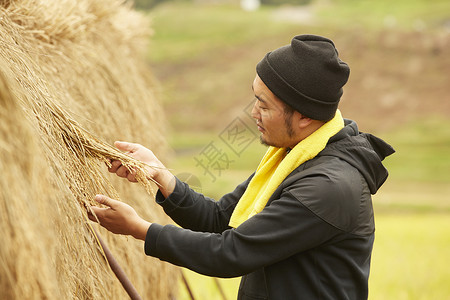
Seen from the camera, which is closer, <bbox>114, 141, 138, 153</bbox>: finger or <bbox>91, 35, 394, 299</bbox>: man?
<bbox>91, 35, 394, 299</bbox>: man

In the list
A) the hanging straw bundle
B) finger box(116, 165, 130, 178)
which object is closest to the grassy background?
the hanging straw bundle

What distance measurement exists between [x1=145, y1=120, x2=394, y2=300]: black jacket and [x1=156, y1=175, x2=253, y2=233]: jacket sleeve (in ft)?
1.22

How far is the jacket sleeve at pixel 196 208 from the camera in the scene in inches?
97.5

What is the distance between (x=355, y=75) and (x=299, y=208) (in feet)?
98.8

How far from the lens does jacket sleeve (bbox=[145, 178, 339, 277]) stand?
202cm

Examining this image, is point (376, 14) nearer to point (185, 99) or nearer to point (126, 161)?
point (185, 99)

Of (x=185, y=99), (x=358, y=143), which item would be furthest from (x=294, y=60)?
(x=185, y=99)

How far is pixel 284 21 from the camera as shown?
3709cm

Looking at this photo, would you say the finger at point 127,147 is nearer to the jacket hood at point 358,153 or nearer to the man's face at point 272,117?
the man's face at point 272,117

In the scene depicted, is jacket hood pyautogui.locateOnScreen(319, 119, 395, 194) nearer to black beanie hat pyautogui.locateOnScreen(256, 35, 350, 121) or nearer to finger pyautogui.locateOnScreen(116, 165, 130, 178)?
black beanie hat pyautogui.locateOnScreen(256, 35, 350, 121)

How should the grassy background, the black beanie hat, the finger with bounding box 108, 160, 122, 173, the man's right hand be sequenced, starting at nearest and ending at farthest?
the black beanie hat < the finger with bounding box 108, 160, 122, 173 < the man's right hand < the grassy background

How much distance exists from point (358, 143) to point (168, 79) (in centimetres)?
3107

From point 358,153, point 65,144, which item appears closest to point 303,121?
point 358,153

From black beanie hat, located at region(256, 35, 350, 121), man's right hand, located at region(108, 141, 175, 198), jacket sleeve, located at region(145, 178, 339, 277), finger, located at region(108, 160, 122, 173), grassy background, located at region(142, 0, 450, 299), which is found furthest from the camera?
grassy background, located at region(142, 0, 450, 299)
